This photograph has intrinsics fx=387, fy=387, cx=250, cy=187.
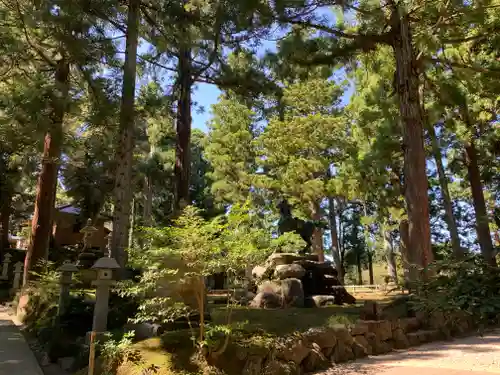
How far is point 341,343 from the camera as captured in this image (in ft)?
17.0

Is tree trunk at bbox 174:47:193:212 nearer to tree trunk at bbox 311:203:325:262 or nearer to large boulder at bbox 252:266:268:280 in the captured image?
large boulder at bbox 252:266:268:280

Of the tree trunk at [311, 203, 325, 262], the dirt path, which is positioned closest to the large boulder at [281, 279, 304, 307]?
the dirt path

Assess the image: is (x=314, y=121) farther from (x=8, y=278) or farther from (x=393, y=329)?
(x=8, y=278)

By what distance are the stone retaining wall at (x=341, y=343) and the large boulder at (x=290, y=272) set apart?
468 cm

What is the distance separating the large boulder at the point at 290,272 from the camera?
36.6 feet

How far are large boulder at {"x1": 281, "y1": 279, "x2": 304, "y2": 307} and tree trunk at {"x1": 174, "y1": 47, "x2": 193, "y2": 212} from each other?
429cm

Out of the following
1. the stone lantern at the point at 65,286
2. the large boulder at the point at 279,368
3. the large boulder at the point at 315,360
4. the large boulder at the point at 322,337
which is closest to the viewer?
the large boulder at the point at 279,368

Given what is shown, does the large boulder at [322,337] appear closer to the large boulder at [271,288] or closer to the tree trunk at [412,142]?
the tree trunk at [412,142]

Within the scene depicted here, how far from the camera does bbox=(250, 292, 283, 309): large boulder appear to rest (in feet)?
32.4

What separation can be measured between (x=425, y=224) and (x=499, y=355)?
3186mm

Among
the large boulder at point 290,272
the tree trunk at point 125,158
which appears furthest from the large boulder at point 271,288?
the tree trunk at point 125,158

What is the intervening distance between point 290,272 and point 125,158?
239 inches

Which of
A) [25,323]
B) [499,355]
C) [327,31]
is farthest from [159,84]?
[499,355]

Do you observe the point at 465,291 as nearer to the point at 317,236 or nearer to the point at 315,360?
the point at 315,360
